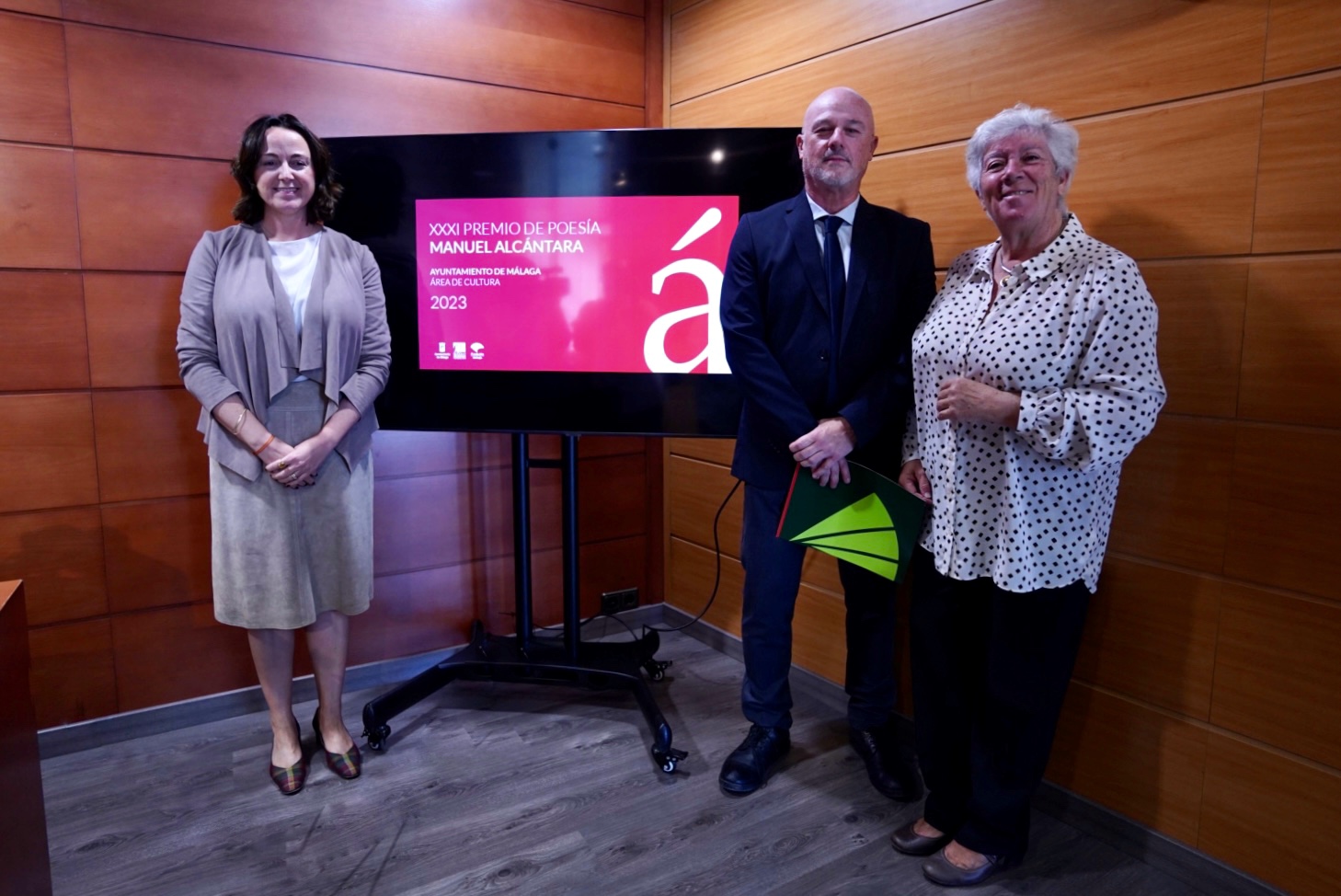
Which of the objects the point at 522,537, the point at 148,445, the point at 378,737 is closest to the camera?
the point at 378,737

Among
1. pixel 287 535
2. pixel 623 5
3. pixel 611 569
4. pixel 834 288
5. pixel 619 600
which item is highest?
pixel 623 5

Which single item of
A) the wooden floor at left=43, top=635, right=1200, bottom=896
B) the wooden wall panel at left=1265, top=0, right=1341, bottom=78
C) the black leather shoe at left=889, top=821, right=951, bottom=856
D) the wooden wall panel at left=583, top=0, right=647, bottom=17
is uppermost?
the wooden wall panel at left=583, top=0, right=647, bottom=17

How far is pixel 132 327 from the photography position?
2537 mm

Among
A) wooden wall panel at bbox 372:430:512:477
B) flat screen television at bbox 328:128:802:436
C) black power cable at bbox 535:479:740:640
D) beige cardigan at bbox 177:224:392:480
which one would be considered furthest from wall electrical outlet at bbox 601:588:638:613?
beige cardigan at bbox 177:224:392:480

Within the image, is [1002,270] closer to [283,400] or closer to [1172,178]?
[1172,178]

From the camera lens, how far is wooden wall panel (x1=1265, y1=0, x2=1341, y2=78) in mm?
1613

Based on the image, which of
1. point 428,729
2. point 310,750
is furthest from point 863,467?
point 310,750

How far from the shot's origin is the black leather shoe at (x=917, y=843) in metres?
2.03

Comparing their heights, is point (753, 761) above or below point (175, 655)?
below

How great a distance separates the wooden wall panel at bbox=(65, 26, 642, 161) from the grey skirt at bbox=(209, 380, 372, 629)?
3.06ft

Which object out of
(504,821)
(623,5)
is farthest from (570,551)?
(623,5)

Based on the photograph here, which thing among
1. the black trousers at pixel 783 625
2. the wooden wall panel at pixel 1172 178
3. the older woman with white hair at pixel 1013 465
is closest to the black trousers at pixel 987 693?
the older woman with white hair at pixel 1013 465

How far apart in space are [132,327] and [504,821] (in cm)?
186

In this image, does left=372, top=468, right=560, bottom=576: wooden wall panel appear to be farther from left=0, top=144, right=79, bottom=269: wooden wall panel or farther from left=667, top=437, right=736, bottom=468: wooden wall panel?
left=0, top=144, right=79, bottom=269: wooden wall panel
